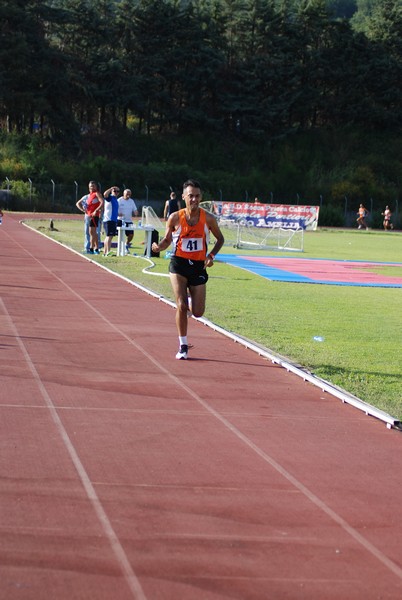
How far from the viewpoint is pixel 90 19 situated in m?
86.6

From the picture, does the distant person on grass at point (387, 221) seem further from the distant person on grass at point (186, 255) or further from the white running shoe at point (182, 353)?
the white running shoe at point (182, 353)

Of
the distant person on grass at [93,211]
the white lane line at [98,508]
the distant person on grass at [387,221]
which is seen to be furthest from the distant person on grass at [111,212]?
the distant person on grass at [387,221]

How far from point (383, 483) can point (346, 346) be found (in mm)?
6225

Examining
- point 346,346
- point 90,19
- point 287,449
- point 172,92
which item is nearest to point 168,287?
point 346,346

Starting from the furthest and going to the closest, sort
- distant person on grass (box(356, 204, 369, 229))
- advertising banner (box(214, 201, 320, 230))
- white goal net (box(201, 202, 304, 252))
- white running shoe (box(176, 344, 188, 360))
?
distant person on grass (box(356, 204, 369, 229)) → advertising banner (box(214, 201, 320, 230)) → white goal net (box(201, 202, 304, 252)) → white running shoe (box(176, 344, 188, 360))

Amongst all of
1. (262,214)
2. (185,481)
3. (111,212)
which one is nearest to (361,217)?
(262,214)

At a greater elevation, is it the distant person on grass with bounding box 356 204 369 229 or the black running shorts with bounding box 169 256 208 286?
the black running shorts with bounding box 169 256 208 286

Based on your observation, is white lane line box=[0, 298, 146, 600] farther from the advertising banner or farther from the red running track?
the advertising banner

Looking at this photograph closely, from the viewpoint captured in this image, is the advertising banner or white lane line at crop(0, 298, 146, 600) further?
the advertising banner

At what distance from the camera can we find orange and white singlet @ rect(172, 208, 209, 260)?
1147 cm

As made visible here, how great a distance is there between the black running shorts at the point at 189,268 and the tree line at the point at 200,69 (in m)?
68.4

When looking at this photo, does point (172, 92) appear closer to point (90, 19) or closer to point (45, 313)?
point (90, 19)

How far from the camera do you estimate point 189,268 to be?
11.5 metres

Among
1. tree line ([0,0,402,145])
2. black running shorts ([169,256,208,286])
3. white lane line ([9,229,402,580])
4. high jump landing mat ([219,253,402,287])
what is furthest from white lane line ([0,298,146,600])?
tree line ([0,0,402,145])
